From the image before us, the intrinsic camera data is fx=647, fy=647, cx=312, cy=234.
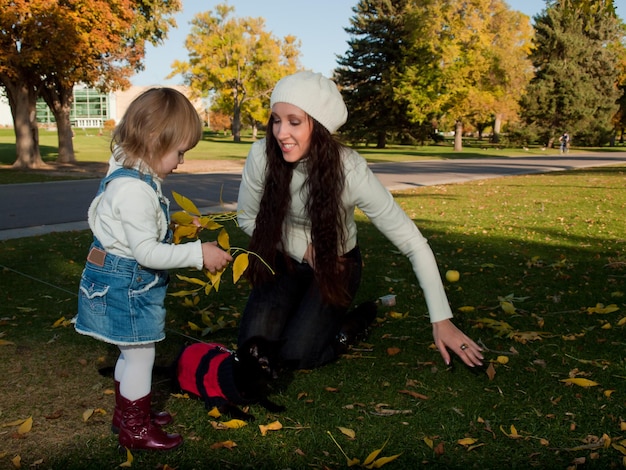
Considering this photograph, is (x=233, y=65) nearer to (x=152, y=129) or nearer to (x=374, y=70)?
(x=374, y=70)

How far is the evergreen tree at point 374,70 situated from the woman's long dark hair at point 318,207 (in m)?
43.8

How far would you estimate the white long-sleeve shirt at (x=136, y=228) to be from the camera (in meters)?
2.62

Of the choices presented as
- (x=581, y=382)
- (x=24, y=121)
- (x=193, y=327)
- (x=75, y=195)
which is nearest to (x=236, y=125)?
(x=24, y=121)

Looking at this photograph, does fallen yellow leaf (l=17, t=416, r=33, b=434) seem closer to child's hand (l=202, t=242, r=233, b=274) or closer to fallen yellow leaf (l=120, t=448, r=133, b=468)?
fallen yellow leaf (l=120, t=448, r=133, b=468)

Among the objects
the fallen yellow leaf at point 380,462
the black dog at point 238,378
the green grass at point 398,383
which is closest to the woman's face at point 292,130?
the black dog at point 238,378

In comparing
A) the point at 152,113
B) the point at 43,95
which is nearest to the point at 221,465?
the point at 152,113

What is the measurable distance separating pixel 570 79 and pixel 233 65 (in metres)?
30.1

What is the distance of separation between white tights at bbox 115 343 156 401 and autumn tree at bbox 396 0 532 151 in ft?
131

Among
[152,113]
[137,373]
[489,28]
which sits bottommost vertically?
[137,373]

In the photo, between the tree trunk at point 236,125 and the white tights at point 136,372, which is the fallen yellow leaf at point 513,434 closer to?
the white tights at point 136,372

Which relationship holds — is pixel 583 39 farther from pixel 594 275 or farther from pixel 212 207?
pixel 594 275

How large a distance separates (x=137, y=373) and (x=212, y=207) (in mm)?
9386

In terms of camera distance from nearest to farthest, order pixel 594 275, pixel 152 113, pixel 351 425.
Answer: pixel 152 113 < pixel 351 425 < pixel 594 275

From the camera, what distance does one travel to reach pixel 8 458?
277 cm
